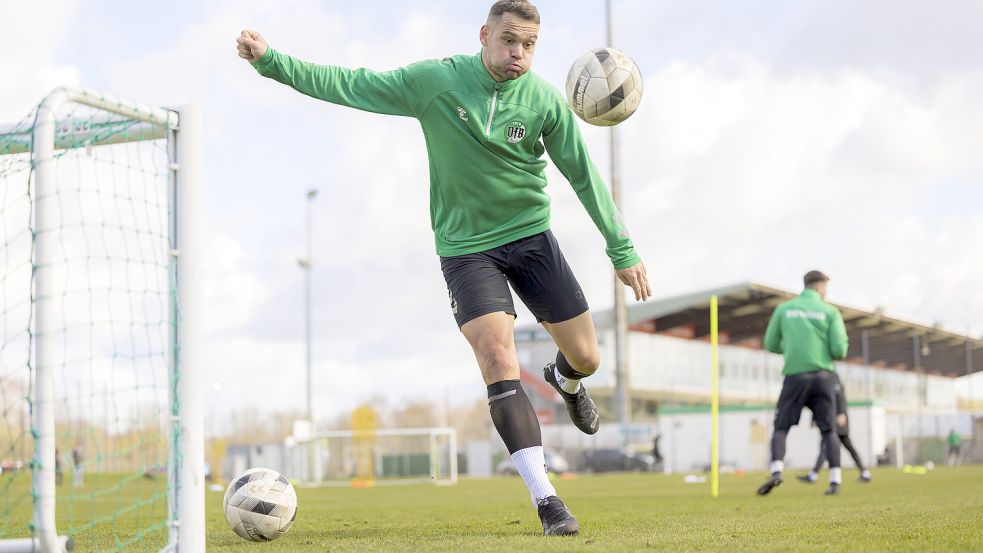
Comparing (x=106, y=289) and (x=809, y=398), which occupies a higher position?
(x=106, y=289)

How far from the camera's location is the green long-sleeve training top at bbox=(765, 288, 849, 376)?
34.6 ft

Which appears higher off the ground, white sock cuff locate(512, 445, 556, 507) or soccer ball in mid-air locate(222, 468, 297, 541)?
white sock cuff locate(512, 445, 556, 507)

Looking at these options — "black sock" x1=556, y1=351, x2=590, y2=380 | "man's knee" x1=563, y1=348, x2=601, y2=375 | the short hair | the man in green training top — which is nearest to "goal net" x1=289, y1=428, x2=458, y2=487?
"black sock" x1=556, y1=351, x2=590, y2=380

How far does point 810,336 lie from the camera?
34.7 feet

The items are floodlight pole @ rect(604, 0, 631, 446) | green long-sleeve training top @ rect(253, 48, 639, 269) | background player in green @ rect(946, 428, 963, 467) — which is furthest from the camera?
background player in green @ rect(946, 428, 963, 467)

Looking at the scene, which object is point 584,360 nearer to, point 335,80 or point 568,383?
point 568,383

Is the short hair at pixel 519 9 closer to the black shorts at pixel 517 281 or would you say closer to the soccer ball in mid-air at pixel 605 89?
the soccer ball in mid-air at pixel 605 89

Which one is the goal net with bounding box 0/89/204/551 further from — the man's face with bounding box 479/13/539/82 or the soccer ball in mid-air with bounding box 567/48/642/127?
the soccer ball in mid-air with bounding box 567/48/642/127

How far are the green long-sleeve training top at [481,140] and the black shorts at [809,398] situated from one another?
236 inches

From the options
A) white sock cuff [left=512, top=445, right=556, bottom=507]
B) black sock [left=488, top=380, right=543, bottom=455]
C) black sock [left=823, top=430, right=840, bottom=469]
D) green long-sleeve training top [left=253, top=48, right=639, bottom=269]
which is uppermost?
green long-sleeve training top [left=253, top=48, right=639, bottom=269]

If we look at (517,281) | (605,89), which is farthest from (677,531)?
(605,89)

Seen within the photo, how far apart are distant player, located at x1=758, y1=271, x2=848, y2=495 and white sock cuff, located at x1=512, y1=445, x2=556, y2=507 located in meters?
6.10

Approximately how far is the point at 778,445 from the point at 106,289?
25.4 feet

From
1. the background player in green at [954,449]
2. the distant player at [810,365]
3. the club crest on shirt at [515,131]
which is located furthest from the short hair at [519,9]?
the background player in green at [954,449]
